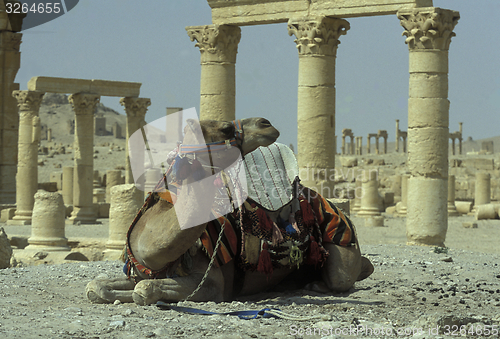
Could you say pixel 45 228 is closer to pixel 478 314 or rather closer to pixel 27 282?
pixel 27 282

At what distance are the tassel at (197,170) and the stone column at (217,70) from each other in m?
10.9

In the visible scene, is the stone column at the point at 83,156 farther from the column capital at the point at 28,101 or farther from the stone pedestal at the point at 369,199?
the stone pedestal at the point at 369,199

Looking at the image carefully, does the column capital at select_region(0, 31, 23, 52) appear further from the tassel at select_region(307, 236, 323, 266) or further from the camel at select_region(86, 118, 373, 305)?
the tassel at select_region(307, 236, 323, 266)

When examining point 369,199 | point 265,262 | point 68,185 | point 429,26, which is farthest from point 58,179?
point 265,262

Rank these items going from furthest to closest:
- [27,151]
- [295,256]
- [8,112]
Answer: [8,112]
[27,151]
[295,256]

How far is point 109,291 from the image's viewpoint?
19.7 feet

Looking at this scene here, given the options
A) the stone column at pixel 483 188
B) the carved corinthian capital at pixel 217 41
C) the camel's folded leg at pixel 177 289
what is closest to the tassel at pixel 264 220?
the camel's folded leg at pixel 177 289

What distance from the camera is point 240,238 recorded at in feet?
20.2

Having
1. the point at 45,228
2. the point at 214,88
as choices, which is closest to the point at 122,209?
the point at 45,228

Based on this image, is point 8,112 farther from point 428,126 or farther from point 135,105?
point 428,126

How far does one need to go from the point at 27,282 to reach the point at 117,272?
4.37 feet

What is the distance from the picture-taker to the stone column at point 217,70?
52.7ft

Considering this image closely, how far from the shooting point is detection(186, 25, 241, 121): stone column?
52.7 feet

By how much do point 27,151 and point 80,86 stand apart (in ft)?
10.00
